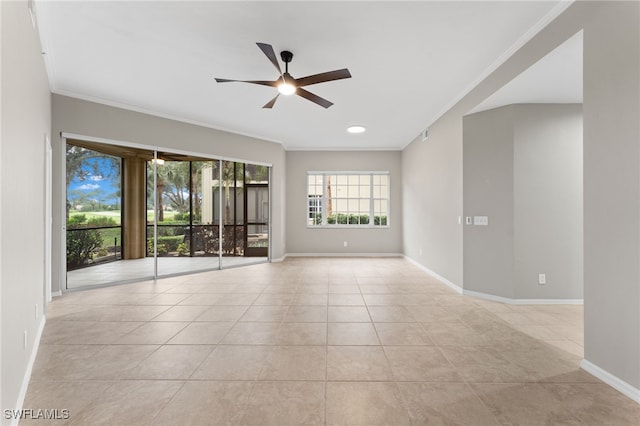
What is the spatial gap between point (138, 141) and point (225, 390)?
454cm

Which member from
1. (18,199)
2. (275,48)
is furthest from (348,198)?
(18,199)

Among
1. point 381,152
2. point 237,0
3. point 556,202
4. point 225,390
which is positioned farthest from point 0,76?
point 381,152

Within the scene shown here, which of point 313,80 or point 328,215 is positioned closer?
point 313,80

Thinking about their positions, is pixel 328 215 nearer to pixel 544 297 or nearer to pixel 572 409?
pixel 544 297

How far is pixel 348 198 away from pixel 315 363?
593 cm

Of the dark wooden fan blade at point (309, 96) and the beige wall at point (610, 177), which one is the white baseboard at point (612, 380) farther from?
the dark wooden fan blade at point (309, 96)

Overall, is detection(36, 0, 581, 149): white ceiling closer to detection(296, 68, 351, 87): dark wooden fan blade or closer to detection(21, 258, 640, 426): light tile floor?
detection(296, 68, 351, 87): dark wooden fan blade

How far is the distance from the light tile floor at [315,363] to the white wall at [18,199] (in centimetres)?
34

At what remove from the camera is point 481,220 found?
13.5 ft

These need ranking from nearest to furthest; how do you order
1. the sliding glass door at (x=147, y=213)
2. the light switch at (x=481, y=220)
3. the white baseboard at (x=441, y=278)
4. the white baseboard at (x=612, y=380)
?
the white baseboard at (x=612, y=380) < the light switch at (x=481, y=220) < the white baseboard at (x=441, y=278) < the sliding glass door at (x=147, y=213)

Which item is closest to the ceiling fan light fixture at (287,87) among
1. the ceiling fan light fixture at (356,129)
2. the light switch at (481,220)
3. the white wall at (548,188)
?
the ceiling fan light fixture at (356,129)

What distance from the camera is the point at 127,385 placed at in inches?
81.9

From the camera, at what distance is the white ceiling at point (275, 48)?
8.14ft

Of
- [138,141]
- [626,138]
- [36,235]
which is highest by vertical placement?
[138,141]
